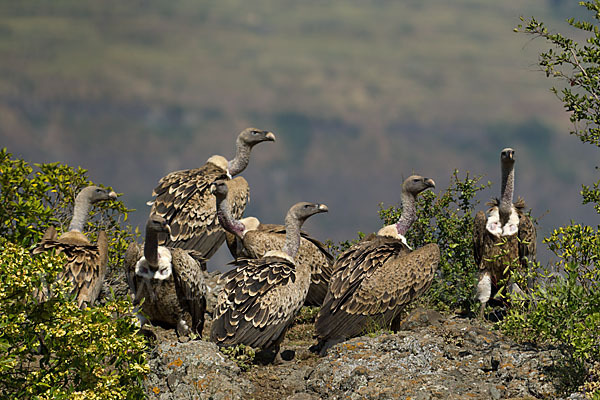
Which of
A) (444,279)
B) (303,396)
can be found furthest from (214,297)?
(303,396)

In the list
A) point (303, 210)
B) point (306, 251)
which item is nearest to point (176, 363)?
point (303, 210)

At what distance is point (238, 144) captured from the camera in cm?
1656

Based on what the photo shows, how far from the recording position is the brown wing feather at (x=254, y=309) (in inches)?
450

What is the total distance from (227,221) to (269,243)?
3.47 ft

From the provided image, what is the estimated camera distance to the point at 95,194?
13523 millimetres

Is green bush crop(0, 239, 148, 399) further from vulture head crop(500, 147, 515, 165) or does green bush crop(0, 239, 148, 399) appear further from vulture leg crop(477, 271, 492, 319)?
vulture head crop(500, 147, 515, 165)

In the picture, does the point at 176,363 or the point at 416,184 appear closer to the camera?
the point at 176,363

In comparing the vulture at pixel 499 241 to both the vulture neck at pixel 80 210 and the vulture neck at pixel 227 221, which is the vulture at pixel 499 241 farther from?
the vulture neck at pixel 80 210

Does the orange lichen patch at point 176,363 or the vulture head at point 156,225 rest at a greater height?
the vulture head at point 156,225

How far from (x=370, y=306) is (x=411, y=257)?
3.29ft

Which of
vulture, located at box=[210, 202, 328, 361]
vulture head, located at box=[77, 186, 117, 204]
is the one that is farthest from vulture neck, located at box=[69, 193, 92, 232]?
vulture, located at box=[210, 202, 328, 361]

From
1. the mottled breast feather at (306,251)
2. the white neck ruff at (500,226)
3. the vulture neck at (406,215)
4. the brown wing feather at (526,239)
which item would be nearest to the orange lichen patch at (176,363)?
the mottled breast feather at (306,251)

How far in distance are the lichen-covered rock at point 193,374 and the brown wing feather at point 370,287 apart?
157 cm

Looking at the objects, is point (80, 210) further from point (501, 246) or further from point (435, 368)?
point (501, 246)
